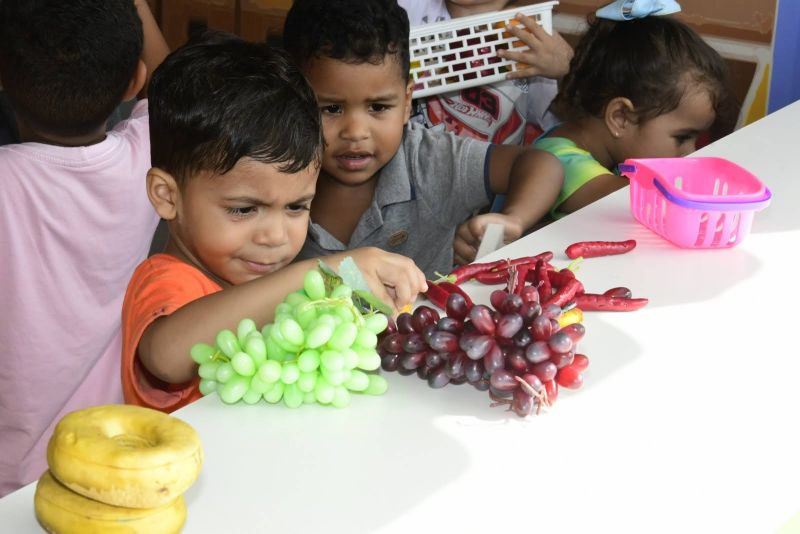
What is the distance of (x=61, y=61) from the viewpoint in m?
1.88

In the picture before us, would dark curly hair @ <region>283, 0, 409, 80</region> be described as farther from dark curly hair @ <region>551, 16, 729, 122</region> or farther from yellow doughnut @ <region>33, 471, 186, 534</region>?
yellow doughnut @ <region>33, 471, 186, 534</region>

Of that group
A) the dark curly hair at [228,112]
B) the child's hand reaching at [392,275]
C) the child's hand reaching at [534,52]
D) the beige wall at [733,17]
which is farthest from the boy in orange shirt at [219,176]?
the beige wall at [733,17]

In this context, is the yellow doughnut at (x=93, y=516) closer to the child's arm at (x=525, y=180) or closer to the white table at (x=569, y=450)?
the white table at (x=569, y=450)

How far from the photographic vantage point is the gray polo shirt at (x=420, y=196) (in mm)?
2039

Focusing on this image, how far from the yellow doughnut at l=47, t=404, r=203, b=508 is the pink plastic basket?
2.88ft

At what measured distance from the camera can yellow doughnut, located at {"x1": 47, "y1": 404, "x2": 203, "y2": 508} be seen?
77cm

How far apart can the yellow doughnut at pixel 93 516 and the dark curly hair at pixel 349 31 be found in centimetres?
118

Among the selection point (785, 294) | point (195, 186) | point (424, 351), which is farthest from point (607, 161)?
point (424, 351)

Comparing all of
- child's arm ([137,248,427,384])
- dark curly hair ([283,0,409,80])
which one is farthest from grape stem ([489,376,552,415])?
dark curly hair ([283,0,409,80])

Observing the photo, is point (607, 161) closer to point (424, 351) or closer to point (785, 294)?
point (785, 294)

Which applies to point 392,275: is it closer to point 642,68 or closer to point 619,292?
point 619,292

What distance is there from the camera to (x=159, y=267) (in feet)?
4.67

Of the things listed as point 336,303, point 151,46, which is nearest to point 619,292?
point 336,303

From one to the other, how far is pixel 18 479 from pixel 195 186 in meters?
0.77
